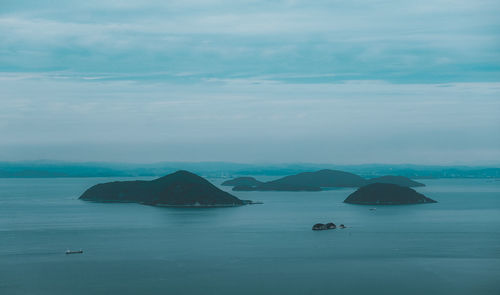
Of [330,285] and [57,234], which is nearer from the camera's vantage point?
[330,285]

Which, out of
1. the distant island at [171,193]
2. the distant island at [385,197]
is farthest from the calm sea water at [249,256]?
the distant island at [385,197]

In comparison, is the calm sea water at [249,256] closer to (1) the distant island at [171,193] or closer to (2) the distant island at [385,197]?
(1) the distant island at [171,193]

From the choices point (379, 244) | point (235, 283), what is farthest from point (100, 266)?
point (379, 244)

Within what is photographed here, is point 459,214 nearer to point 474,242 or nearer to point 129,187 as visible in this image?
point 474,242

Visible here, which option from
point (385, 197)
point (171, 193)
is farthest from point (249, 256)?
point (385, 197)

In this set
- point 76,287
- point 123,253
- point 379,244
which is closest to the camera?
point 76,287

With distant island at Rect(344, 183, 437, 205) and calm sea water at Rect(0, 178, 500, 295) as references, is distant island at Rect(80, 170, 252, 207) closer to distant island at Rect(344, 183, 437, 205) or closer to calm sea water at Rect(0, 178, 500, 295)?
distant island at Rect(344, 183, 437, 205)
